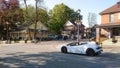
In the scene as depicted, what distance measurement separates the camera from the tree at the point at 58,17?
99.5 metres

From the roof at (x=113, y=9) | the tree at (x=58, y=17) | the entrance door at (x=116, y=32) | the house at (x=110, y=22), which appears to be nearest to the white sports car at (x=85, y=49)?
the house at (x=110, y=22)

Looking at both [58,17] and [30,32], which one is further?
[58,17]

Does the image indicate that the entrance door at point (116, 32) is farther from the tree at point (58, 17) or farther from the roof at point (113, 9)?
the tree at point (58, 17)

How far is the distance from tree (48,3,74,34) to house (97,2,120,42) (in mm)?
47490

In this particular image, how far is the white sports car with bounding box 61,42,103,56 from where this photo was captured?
89.7 ft

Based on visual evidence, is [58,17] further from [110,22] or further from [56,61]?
[56,61]

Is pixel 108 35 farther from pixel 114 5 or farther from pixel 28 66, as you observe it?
pixel 28 66

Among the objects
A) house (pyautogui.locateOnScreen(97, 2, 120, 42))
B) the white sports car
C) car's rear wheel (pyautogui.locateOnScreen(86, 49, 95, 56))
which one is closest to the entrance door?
house (pyautogui.locateOnScreen(97, 2, 120, 42))

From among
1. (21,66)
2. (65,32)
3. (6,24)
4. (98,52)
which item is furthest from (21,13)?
(21,66)

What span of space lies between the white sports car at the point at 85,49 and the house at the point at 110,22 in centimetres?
1957

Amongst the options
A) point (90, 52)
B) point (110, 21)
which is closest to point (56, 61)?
point (90, 52)

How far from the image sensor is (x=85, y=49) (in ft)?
91.3

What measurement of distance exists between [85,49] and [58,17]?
245ft

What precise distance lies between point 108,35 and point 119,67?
32.5 m
